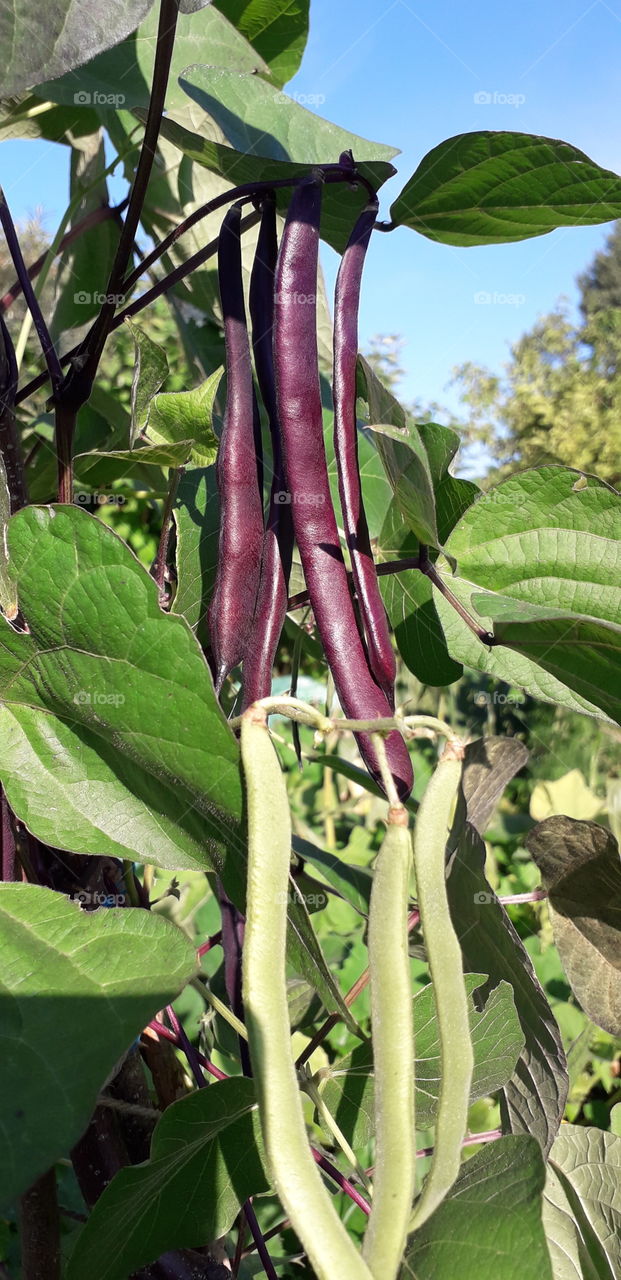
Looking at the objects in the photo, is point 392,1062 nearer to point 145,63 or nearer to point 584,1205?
point 584,1205

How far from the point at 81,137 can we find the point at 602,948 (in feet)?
2.89

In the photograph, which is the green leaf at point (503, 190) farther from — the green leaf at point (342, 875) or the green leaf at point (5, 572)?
the green leaf at point (342, 875)

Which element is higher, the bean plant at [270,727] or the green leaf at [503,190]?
the green leaf at [503,190]

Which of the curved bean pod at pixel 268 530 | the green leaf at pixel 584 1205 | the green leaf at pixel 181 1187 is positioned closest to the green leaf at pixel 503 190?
the curved bean pod at pixel 268 530

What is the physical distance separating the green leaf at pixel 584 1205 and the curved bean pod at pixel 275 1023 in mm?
468

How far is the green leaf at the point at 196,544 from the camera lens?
639mm

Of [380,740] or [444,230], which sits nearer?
[380,740]

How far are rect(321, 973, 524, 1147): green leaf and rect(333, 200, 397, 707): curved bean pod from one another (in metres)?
0.21

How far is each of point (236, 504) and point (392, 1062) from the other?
0.31 meters

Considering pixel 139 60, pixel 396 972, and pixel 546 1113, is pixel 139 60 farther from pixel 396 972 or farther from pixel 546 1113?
pixel 546 1113

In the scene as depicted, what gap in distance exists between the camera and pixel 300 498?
498 millimetres

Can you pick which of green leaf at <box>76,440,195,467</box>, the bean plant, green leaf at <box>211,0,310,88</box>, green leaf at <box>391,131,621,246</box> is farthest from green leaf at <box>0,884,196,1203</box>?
green leaf at <box>211,0,310,88</box>

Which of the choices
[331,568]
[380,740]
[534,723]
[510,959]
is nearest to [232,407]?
[331,568]

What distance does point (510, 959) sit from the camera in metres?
0.63
